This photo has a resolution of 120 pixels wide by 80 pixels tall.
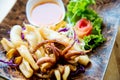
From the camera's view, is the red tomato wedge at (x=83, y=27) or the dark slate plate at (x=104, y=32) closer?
the dark slate plate at (x=104, y=32)

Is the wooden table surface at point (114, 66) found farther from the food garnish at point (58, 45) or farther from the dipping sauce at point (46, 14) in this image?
the dipping sauce at point (46, 14)

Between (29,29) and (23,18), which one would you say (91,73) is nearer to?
(29,29)

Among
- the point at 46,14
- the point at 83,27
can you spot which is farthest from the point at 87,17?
the point at 46,14

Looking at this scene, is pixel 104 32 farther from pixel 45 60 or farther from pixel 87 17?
pixel 45 60

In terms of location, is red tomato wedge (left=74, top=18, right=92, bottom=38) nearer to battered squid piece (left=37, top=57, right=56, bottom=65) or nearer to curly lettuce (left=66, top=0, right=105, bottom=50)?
curly lettuce (left=66, top=0, right=105, bottom=50)

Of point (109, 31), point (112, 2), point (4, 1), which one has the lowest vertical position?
point (109, 31)

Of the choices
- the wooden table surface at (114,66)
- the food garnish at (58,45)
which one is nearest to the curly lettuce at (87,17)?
the food garnish at (58,45)

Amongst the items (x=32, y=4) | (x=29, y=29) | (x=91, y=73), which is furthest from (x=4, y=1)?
(x=91, y=73)
